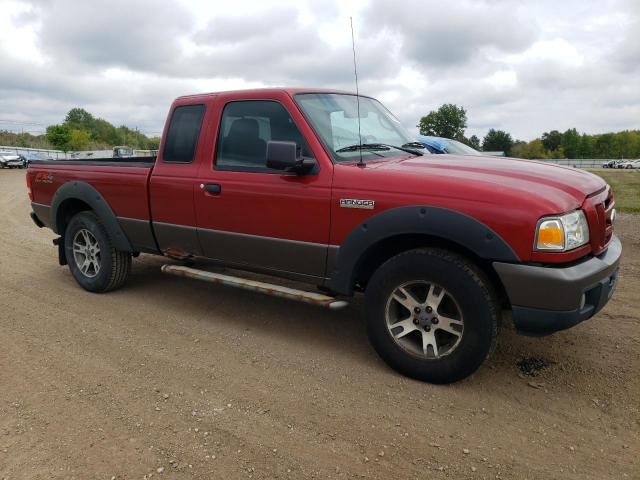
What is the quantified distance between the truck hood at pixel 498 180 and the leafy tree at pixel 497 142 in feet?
358

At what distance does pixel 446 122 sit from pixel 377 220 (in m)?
80.6

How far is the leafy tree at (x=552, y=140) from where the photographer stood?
12356 cm

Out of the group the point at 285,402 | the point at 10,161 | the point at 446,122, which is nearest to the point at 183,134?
the point at 285,402

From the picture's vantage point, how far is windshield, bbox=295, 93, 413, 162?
156 inches

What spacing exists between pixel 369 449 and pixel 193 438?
982 mm

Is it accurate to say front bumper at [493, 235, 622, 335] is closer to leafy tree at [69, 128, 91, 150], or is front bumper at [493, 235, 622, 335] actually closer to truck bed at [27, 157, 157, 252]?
truck bed at [27, 157, 157, 252]

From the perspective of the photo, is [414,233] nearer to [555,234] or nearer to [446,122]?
[555,234]

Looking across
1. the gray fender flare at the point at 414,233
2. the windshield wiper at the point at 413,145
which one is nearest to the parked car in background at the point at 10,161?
the windshield wiper at the point at 413,145

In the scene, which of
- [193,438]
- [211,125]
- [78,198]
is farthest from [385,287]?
[78,198]

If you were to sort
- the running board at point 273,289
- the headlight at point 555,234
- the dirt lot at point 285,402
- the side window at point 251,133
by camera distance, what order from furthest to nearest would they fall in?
the side window at point 251,133 → the running board at point 273,289 → the headlight at point 555,234 → the dirt lot at point 285,402

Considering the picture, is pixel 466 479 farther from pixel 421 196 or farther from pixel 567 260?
pixel 421 196

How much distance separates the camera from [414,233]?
3398 mm

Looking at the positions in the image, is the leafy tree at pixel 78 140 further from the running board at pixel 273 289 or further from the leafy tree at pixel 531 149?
the running board at pixel 273 289

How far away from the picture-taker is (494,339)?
10.7ft
